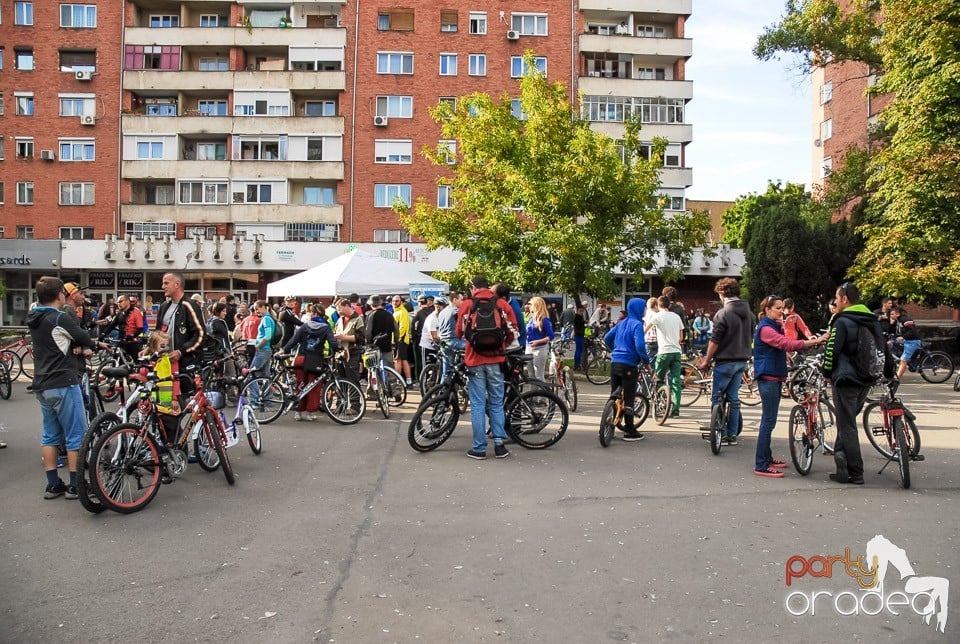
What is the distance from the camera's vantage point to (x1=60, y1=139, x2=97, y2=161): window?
149 ft

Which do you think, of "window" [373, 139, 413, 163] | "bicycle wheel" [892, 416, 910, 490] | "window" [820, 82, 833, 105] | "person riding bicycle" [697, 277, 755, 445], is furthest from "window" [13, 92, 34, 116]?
"bicycle wheel" [892, 416, 910, 490]

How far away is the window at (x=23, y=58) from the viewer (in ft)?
150

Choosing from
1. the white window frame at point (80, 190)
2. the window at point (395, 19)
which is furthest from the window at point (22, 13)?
the window at point (395, 19)

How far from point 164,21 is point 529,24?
20.2 metres

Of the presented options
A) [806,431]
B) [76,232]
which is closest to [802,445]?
[806,431]

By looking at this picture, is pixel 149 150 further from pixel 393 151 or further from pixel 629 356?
pixel 629 356

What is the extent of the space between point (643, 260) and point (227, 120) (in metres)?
29.3

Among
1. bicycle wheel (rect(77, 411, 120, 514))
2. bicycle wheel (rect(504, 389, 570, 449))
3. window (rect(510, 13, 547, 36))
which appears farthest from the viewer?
window (rect(510, 13, 547, 36))

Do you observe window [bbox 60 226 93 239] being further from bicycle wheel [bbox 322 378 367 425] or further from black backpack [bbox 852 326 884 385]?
black backpack [bbox 852 326 884 385]

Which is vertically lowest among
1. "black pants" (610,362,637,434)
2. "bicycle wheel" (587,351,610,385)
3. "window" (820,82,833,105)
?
"bicycle wheel" (587,351,610,385)

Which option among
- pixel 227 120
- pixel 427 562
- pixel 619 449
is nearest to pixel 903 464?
pixel 619 449

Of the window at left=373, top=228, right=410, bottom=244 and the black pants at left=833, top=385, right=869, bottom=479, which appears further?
the window at left=373, top=228, right=410, bottom=244

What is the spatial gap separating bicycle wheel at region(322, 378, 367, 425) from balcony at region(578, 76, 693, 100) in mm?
36984

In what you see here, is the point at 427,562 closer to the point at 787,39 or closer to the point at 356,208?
the point at 787,39
